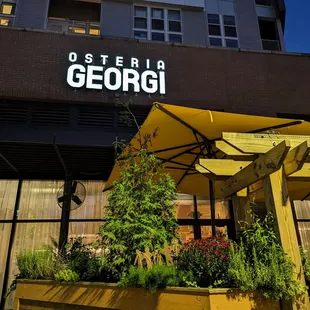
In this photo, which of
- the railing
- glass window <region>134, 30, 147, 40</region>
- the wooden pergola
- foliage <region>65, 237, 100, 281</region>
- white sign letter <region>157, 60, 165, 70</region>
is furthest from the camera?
the railing

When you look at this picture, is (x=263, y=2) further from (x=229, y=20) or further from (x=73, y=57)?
(x=73, y=57)

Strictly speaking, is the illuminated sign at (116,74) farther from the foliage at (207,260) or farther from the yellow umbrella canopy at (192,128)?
the foliage at (207,260)

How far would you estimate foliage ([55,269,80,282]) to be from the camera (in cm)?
360

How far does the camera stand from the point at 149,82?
7.65 m

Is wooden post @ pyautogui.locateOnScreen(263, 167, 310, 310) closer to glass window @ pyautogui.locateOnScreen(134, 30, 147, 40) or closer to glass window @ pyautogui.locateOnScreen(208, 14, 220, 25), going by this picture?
glass window @ pyautogui.locateOnScreen(134, 30, 147, 40)

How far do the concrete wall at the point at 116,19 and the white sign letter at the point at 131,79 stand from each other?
472cm

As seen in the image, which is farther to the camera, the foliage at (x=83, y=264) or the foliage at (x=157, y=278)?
the foliage at (x=83, y=264)

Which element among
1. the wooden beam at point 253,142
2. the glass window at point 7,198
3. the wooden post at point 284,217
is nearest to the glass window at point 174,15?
the glass window at point 7,198

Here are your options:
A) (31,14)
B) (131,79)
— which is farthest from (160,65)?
(31,14)

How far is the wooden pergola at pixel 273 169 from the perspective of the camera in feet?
9.95

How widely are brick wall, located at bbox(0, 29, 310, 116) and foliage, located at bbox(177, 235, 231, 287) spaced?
4851mm

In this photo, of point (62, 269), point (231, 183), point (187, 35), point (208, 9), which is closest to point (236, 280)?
point (231, 183)

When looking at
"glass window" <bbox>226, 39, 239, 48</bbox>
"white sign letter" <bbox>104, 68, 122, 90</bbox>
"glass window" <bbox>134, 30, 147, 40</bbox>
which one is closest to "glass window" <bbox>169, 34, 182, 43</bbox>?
"glass window" <bbox>134, 30, 147, 40</bbox>

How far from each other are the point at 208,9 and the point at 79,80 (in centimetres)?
843
